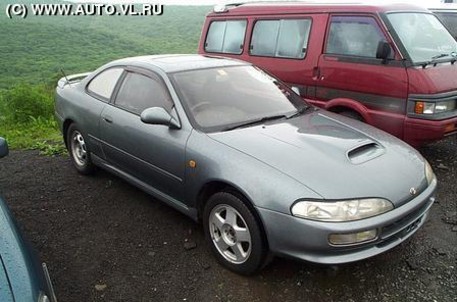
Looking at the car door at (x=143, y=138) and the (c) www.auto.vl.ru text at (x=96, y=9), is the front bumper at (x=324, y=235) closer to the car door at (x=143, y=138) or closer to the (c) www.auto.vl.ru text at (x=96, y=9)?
the car door at (x=143, y=138)

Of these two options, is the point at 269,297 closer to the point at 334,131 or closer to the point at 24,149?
the point at 334,131

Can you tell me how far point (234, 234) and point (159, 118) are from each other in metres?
1.07

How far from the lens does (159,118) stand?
3326 millimetres

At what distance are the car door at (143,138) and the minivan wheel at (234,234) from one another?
41cm

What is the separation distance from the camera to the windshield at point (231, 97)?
3461mm

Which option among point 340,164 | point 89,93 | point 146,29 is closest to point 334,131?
point 340,164

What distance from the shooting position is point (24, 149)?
20.4 ft

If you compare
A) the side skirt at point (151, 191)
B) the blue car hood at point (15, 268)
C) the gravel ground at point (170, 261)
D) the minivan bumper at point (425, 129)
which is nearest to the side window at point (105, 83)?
the side skirt at point (151, 191)

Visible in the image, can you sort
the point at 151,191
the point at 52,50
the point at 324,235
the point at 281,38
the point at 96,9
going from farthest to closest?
the point at 52,50, the point at 96,9, the point at 281,38, the point at 151,191, the point at 324,235

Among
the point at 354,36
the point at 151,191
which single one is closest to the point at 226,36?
the point at 354,36

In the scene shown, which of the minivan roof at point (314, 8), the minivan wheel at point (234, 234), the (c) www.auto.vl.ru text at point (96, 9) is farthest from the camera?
the (c) www.auto.vl.ru text at point (96, 9)

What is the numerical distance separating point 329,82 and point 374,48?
65 cm

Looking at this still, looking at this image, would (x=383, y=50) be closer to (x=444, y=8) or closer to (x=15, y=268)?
(x=15, y=268)

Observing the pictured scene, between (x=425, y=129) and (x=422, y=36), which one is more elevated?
(x=422, y=36)
